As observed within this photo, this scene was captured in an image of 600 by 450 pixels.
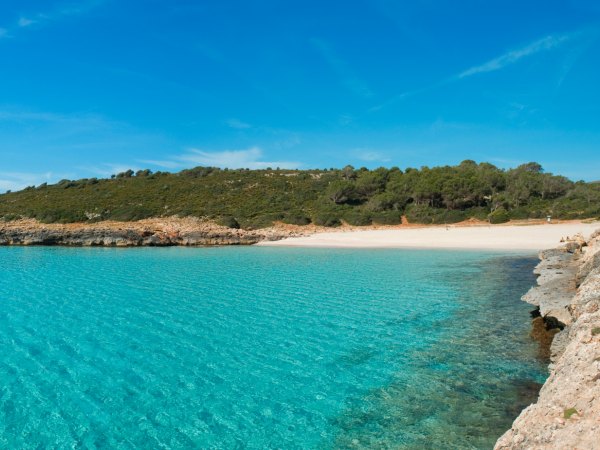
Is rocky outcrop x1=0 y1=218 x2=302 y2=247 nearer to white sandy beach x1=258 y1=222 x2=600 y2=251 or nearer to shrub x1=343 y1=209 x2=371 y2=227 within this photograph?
white sandy beach x1=258 y1=222 x2=600 y2=251

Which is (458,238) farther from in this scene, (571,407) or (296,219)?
(571,407)

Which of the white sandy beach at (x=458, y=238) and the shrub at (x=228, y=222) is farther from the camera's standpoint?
the shrub at (x=228, y=222)

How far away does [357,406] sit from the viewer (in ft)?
22.3

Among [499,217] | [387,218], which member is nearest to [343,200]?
[387,218]

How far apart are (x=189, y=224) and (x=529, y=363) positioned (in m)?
52.5

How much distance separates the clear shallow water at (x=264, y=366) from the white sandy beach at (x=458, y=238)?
20.9 m

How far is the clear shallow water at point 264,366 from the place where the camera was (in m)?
5.97

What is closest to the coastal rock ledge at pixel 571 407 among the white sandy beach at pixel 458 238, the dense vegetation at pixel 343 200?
the white sandy beach at pixel 458 238

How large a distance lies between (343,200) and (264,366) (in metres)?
59.4

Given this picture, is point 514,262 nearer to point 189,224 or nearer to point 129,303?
point 129,303

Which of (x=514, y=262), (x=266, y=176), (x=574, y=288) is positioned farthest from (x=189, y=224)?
(x=574, y=288)

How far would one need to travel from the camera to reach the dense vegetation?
56531 millimetres

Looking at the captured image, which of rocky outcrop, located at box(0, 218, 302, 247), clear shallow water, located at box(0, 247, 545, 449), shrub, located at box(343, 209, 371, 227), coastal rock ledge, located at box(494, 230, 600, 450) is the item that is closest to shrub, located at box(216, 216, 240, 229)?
rocky outcrop, located at box(0, 218, 302, 247)

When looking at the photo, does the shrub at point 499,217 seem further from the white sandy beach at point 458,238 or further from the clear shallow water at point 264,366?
the clear shallow water at point 264,366
